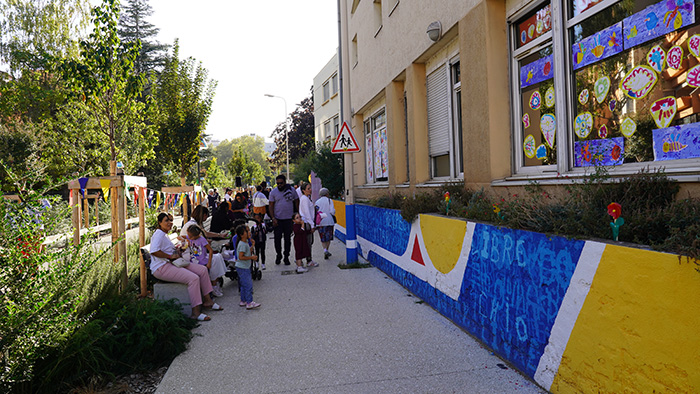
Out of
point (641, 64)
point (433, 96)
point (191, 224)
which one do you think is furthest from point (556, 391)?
point (433, 96)

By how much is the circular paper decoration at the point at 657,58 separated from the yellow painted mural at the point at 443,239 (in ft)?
7.27

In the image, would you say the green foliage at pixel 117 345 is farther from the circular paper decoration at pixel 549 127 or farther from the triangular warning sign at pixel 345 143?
the triangular warning sign at pixel 345 143

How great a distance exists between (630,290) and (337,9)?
13032 mm

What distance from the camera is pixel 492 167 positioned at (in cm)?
613

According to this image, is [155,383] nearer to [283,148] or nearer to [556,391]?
[556,391]

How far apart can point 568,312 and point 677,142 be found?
5.43ft

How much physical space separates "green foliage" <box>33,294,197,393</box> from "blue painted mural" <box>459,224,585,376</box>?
9.93 feet

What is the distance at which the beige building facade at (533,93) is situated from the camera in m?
3.85

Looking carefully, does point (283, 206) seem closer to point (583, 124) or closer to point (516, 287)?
point (583, 124)

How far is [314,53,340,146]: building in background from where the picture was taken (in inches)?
1051

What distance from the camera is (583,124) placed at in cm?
481

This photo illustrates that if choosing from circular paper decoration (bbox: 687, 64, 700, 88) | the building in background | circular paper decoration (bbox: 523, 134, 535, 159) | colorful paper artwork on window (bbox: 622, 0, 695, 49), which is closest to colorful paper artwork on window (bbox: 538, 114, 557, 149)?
circular paper decoration (bbox: 523, 134, 535, 159)

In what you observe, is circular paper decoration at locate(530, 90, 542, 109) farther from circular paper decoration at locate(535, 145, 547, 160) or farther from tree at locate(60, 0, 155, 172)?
tree at locate(60, 0, 155, 172)

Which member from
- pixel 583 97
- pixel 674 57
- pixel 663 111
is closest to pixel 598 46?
pixel 583 97
